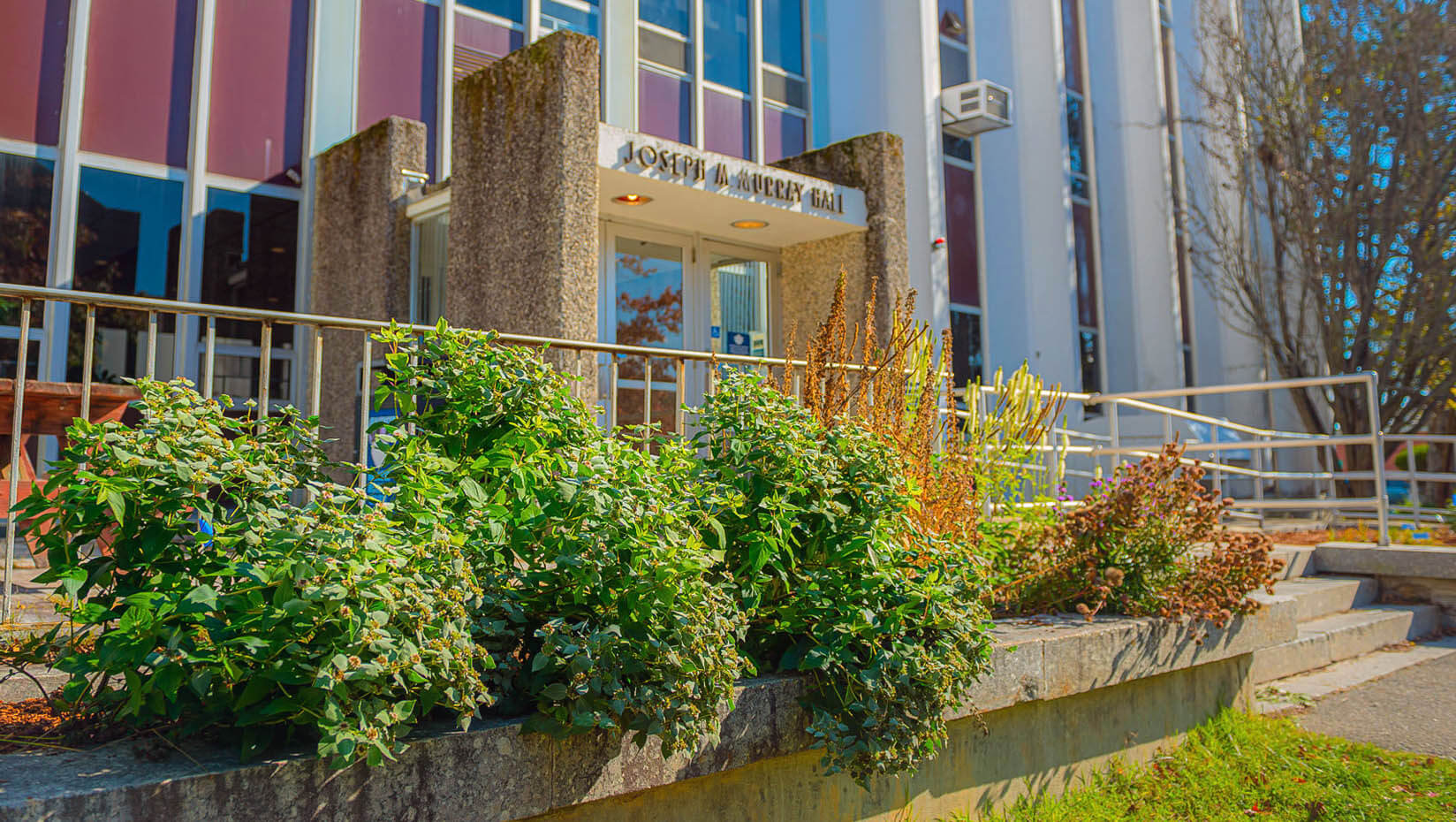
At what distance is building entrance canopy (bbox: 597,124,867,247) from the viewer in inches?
301

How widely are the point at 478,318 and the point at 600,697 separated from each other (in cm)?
527

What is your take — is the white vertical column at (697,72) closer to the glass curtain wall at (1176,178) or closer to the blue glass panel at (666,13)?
the blue glass panel at (666,13)

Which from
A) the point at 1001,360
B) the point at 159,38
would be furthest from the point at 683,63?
the point at 1001,360

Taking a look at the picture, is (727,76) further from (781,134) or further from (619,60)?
(619,60)

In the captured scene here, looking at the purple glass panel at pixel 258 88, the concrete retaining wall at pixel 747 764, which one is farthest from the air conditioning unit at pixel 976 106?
the concrete retaining wall at pixel 747 764

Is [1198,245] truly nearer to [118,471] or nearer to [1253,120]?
[1253,120]

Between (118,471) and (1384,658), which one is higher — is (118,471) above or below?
above

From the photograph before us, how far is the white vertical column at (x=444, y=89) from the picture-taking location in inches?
384

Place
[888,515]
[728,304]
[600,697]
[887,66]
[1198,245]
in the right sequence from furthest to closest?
[1198,245] < [887,66] < [728,304] < [888,515] < [600,697]

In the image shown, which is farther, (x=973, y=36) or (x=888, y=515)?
(x=973, y=36)

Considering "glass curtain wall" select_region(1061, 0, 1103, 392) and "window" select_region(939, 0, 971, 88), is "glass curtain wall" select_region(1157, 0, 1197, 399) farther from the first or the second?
"window" select_region(939, 0, 971, 88)

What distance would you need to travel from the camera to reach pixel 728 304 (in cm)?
995

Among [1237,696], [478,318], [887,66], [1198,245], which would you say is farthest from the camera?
[1198,245]

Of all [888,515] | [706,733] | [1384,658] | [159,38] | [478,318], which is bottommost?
[1384,658]
